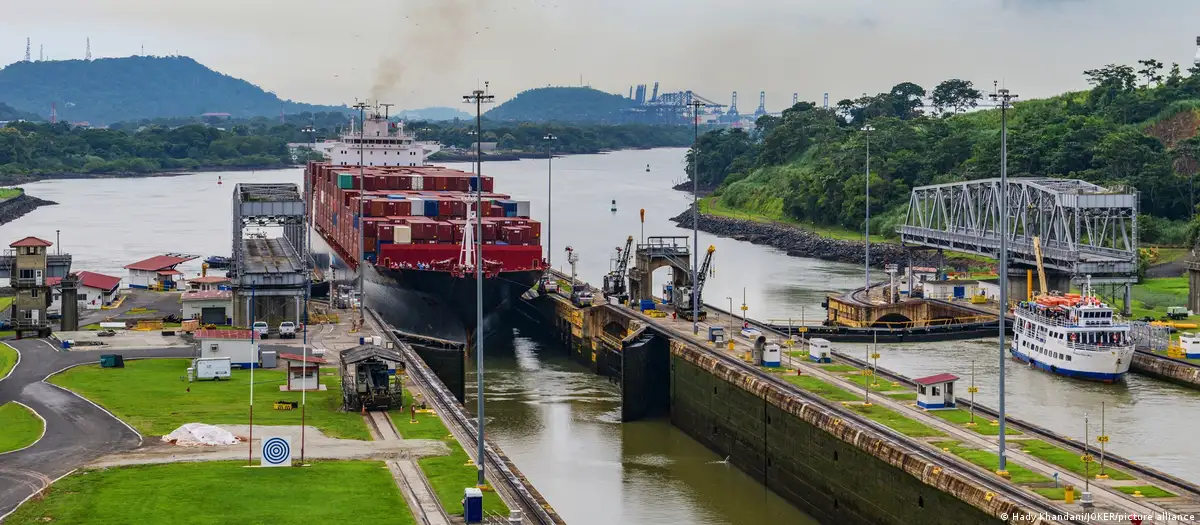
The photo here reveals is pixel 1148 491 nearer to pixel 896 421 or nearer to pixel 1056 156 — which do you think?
pixel 896 421

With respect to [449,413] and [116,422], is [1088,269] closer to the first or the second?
[449,413]

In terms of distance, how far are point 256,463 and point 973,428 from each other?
923 inches

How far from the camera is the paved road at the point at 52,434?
43.2 metres

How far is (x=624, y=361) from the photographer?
69062 mm

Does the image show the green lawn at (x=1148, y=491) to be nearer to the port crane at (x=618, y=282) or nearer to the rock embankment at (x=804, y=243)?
the port crane at (x=618, y=282)

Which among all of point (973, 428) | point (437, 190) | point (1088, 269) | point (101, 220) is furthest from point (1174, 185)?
point (101, 220)

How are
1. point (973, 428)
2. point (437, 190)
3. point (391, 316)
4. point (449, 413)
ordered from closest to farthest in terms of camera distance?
1. point (973, 428)
2. point (449, 413)
3. point (391, 316)
4. point (437, 190)

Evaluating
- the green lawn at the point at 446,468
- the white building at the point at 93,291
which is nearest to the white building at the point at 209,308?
the white building at the point at 93,291

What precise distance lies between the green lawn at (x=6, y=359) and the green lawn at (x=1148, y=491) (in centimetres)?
4378

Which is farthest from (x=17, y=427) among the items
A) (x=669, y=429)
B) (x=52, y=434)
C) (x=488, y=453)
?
(x=669, y=429)

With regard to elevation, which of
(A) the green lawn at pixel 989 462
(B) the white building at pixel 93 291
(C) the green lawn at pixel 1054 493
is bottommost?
(C) the green lawn at pixel 1054 493

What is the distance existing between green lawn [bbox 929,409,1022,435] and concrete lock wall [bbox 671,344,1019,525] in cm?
435

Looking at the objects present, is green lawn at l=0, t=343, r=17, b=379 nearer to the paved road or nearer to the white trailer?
the paved road

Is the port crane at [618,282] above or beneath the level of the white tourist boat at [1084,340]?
above
